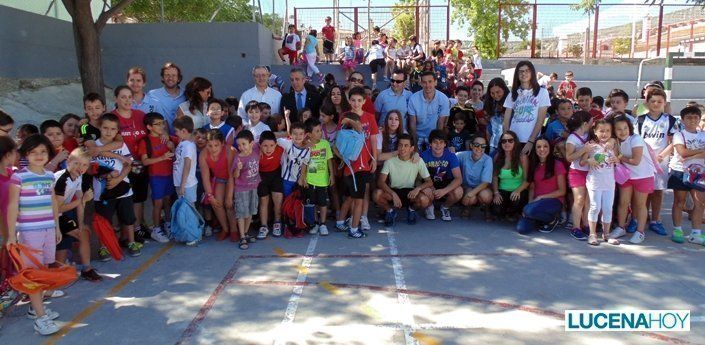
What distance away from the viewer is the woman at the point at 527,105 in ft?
20.9

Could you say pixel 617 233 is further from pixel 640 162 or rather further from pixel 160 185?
pixel 160 185

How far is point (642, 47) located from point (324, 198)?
20136 millimetres

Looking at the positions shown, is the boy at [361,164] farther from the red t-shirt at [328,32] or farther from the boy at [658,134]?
the red t-shirt at [328,32]

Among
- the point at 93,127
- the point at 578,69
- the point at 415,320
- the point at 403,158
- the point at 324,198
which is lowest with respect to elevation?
the point at 415,320

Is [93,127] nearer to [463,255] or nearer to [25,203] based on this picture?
[25,203]

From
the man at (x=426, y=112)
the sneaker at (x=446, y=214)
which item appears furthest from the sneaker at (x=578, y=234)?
the man at (x=426, y=112)

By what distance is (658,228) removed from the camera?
6.02 metres

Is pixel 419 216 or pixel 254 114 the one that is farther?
pixel 419 216

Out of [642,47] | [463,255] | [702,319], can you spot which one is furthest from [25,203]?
[642,47]

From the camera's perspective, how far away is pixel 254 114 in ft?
20.1

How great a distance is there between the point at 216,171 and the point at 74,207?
1613 millimetres

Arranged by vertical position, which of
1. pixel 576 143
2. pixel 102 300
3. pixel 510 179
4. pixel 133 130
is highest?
pixel 133 130

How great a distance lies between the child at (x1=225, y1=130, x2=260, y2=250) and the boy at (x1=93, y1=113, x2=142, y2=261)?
104 cm
